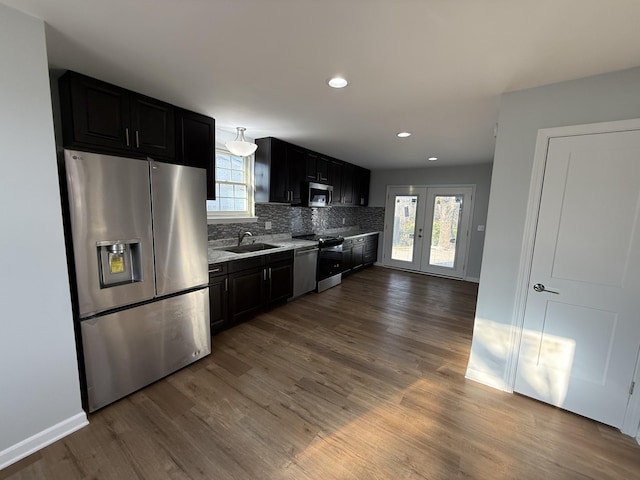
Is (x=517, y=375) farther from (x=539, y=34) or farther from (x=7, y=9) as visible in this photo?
(x=7, y=9)

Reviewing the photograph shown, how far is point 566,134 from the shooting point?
70.7 inches

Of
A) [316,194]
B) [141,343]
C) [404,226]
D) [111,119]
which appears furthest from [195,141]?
[404,226]

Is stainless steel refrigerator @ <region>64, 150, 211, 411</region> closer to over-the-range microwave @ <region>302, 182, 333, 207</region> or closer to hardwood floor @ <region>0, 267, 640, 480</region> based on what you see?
hardwood floor @ <region>0, 267, 640, 480</region>


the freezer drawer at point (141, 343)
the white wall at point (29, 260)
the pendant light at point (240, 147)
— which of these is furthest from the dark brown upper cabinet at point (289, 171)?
the white wall at point (29, 260)

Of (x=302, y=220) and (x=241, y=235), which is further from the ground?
(x=302, y=220)

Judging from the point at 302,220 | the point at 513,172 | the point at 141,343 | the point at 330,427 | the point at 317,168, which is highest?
the point at 317,168

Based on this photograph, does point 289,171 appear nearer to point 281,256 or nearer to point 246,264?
point 281,256

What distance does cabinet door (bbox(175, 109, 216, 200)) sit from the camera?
2490mm

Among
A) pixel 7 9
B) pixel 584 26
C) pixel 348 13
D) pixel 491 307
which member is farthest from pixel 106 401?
pixel 584 26

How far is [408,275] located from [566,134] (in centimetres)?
422

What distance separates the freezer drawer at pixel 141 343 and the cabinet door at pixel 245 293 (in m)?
0.55

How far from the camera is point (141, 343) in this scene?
1.97 meters

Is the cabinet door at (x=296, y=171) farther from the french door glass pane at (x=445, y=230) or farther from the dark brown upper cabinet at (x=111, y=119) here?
the french door glass pane at (x=445, y=230)

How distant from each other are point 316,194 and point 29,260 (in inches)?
141
